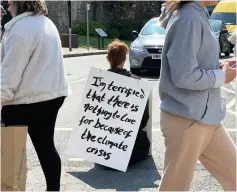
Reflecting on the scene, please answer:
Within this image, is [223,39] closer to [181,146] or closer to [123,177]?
[123,177]

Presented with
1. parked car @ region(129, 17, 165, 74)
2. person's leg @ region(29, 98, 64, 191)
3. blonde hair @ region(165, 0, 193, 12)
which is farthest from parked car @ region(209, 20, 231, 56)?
blonde hair @ region(165, 0, 193, 12)

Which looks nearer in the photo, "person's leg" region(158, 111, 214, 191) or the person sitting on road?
"person's leg" region(158, 111, 214, 191)

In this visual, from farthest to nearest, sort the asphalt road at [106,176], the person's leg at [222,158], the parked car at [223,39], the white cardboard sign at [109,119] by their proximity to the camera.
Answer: the parked car at [223,39]
the white cardboard sign at [109,119]
the asphalt road at [106,176]
the person's leg at [222,158]

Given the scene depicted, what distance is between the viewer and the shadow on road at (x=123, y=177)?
4.91 m

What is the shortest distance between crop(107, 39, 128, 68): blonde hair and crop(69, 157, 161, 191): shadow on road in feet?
3.58

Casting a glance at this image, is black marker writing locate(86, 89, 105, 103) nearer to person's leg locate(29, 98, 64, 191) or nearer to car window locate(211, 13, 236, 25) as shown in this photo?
person's leg locate(29, 98, 64, 191)

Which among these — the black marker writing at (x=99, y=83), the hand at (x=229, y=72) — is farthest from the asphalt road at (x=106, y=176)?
the hand at (x=229, y=72)

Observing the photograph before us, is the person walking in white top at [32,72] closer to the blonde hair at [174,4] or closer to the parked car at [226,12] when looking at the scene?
the blonde hair at [174,4]

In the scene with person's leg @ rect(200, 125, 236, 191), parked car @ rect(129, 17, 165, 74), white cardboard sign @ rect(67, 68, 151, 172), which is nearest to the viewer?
person's leg @ rect(200, 125, 236, 191)

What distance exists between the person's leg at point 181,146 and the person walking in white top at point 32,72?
97 centimetres

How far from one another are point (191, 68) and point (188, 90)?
162mm

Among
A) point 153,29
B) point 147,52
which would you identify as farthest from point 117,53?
point 153,29

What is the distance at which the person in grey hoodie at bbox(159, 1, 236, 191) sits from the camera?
2.86 m

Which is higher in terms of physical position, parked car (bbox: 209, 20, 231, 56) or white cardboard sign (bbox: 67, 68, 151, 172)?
white cardboard sign (bbox: 67, 68, 151, 172)
